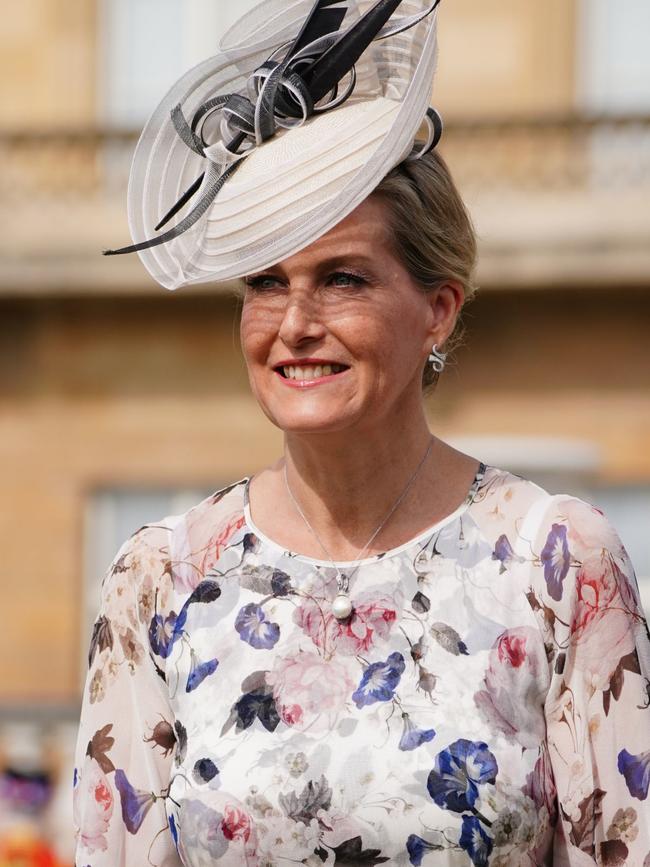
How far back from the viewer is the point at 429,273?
246 cm

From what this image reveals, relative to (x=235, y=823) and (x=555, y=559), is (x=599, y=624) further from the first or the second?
(x=235, y=823)

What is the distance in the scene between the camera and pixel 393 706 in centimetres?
237

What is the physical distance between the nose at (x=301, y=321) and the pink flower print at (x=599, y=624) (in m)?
0.49

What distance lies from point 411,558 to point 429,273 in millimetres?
406

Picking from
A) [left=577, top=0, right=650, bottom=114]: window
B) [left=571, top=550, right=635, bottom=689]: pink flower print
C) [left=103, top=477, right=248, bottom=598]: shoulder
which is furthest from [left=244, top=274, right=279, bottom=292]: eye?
[left=577, top=0, right=650, bottom=114]: window

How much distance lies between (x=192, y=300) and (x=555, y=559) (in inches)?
339

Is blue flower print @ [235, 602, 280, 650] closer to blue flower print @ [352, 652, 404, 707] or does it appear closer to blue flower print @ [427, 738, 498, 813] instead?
blue flower print @ [352, 652, 404, 707]

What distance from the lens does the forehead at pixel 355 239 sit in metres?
2.39

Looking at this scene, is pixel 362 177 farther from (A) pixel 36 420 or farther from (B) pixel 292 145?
(A) pixel 36 420

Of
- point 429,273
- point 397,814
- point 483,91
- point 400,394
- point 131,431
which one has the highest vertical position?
point 483,91

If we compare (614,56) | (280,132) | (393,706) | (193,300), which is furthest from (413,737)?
(614,56)

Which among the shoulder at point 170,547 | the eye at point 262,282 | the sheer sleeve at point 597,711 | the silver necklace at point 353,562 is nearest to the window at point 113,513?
the shoulder at point 170,547

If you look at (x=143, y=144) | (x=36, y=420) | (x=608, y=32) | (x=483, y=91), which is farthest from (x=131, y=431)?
(x=143, y=144)

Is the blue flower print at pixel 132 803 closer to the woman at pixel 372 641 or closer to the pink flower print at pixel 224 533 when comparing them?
the woman at pixel 372 641
